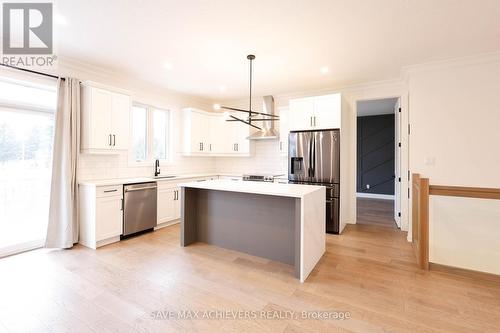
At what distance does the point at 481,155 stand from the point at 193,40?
4.40 m

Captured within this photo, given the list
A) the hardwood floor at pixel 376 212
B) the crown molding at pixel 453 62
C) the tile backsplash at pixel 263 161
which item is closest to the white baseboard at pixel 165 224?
the tile backsplash at pixel 263 161

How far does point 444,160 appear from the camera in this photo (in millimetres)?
3664

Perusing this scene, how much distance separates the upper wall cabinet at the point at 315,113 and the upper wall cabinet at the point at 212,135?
1.44 metres

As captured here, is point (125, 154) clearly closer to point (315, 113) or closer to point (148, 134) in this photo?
point (148, 134)

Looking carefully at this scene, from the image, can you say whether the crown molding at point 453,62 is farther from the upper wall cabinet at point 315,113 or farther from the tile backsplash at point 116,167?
the tile backsplash at point 116,167

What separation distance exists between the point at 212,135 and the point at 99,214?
315 centimetres

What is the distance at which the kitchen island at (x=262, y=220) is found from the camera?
106 inches

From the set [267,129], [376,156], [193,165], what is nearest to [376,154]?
[376,156]

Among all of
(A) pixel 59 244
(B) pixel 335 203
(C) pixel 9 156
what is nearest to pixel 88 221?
(A) pixel 59 244

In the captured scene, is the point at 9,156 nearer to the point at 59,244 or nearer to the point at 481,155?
the point at 59,244

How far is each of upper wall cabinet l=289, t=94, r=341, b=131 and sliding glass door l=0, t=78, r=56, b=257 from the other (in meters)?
4.02

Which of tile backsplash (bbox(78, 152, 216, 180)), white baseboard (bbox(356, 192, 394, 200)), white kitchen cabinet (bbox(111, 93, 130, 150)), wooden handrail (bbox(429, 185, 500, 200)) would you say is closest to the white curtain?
tile backsplash (bbox(78, 152, 216, 180))

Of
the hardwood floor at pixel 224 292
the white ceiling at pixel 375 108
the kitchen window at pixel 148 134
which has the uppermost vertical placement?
the white ceiling at pixel 375 108

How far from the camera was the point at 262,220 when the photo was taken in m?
3.23
